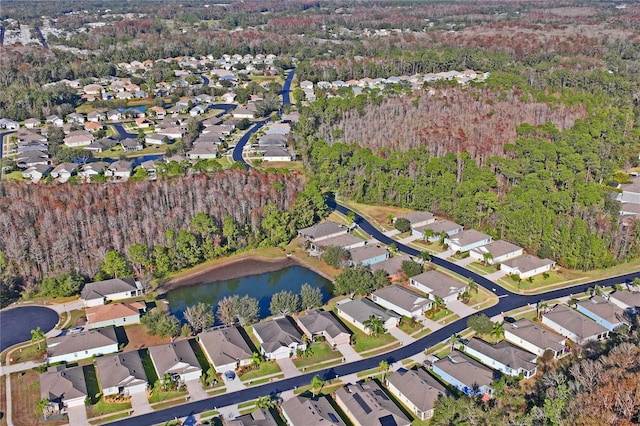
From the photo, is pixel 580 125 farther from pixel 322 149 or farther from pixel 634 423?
pixel 634 423

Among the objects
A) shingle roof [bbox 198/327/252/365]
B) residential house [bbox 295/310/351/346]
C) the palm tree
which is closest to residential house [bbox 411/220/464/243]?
the palm tree

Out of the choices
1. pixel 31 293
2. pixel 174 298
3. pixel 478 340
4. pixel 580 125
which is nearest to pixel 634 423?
pixel 478 340

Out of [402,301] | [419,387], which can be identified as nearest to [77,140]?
[402,301]

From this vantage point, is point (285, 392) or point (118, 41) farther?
point (118, 41)

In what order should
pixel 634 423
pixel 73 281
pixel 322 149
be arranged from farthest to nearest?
pixel 322 149 → pixel 73 281 → pixel 634 423

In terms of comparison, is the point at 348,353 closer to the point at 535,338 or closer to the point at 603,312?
the point at 535,338

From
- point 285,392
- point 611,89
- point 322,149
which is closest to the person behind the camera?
point 285,392

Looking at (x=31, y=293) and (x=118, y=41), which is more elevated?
(x=118, y=41)

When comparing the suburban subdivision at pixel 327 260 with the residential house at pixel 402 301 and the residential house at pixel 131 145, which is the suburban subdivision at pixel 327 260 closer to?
the residential house at pixel 402 301

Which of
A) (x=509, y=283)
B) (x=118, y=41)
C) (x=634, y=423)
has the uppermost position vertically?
(x=118, y=41)
